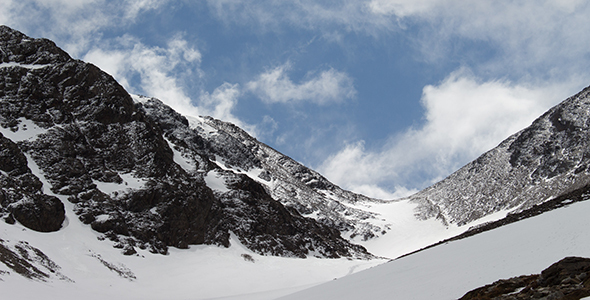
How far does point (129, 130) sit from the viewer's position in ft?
224

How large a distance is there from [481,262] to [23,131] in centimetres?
5918

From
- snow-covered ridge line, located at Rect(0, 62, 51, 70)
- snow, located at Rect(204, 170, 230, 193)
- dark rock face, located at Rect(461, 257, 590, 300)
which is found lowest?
dark rock face, located at Rect(461, 257, 590, 300)

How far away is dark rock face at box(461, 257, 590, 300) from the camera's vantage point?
948 cm

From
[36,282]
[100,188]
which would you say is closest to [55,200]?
[100,188]

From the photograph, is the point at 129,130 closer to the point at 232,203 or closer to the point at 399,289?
the point at 232,203

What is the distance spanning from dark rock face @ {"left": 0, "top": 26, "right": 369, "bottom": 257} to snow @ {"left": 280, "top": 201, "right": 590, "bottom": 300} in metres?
36.7

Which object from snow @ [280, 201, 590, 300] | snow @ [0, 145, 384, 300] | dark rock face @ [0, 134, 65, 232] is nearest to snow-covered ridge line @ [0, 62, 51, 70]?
dark rock face @ [0, 134, 65, 232]

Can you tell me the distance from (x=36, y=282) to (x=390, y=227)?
13120 centimetres

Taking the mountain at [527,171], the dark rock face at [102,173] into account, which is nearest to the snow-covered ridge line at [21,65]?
the dark rock face at [102,173]

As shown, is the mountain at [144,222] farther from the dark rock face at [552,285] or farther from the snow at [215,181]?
the dark rock face at [552,285]

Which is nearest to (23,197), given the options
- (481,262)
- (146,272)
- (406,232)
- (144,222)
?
(144,222)

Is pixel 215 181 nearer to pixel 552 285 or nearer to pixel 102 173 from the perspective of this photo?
pixel 102 173

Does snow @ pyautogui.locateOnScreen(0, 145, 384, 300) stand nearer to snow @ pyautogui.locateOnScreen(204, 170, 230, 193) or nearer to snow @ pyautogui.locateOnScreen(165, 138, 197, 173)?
snow @ pyautogui.locateOnScreen(204, 170, 230, 193)

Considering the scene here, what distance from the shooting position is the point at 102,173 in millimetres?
59875
